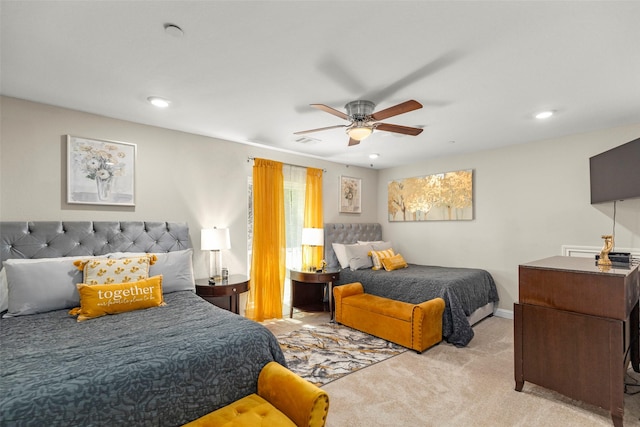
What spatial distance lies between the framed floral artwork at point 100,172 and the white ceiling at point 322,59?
0.37 metres

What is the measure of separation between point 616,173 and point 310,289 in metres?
4.04

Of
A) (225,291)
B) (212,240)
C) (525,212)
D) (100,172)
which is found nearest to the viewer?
(100,172)

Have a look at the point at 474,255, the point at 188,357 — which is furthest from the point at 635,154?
the point at 188,357

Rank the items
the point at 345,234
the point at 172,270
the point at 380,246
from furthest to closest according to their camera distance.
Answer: the point at 345,234 < the point at 380,246 < the point at 172,270

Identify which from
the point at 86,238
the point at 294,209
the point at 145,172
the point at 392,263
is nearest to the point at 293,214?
the point at 294,209

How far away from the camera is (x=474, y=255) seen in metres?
4.76

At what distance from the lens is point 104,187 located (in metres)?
3.14

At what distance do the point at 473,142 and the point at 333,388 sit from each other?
3.61 meters

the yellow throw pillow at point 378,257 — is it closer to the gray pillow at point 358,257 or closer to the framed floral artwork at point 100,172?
the gray pillow at point 358,257

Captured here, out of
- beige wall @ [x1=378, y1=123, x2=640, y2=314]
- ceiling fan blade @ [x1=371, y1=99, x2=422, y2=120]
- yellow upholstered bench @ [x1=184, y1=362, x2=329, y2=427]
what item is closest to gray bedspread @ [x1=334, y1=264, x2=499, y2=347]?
beige wall @ [x1=378, y1=123, x2=640, y2=314]

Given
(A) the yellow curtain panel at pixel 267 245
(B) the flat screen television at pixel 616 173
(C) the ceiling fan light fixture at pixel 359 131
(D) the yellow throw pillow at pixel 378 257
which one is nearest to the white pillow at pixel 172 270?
(A) the yellow curtain panel at pixel 267 245

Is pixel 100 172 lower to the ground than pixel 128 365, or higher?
higher

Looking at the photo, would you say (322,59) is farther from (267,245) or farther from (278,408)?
(267,245)

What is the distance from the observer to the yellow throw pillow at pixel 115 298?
2223 mm
